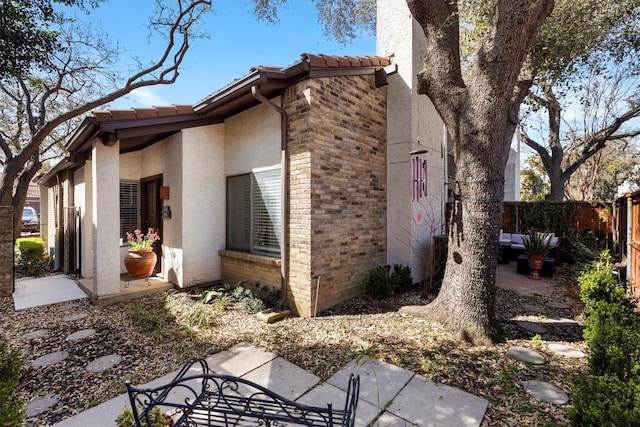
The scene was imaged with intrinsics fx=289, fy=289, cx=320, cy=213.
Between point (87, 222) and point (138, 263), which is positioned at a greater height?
point (87, 222)

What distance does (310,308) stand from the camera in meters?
5.12

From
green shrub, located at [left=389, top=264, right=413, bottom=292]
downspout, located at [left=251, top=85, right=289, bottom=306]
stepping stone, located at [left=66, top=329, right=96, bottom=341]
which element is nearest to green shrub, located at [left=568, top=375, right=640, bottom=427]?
green shrub, located at [left=389, top=264, right=413, bottom=292]

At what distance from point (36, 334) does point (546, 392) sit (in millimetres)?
Result: 7121

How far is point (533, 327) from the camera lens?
4695 mm

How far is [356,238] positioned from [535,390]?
3683 mm

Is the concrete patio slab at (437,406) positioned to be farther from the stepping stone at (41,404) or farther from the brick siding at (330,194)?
Answer: the stepping stone at (41,404)

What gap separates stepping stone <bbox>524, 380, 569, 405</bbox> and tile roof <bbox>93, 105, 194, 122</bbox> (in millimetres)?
7229

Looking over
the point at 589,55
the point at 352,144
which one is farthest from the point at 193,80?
the point at 589,55

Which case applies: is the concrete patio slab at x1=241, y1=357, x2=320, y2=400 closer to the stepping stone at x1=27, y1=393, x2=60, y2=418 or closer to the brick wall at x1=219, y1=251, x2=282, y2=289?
the stepping stone at x1=27, y1=393, x2=60, y2=418

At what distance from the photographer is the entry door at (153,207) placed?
25.3ft

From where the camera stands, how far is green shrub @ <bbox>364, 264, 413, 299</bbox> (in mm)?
6059

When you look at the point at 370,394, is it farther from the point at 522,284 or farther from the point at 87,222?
the point at 87,222

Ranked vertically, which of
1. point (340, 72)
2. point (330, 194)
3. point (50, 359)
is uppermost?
point (340, 72)

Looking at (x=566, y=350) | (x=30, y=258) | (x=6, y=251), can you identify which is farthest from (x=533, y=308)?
(x=30, y=258)
